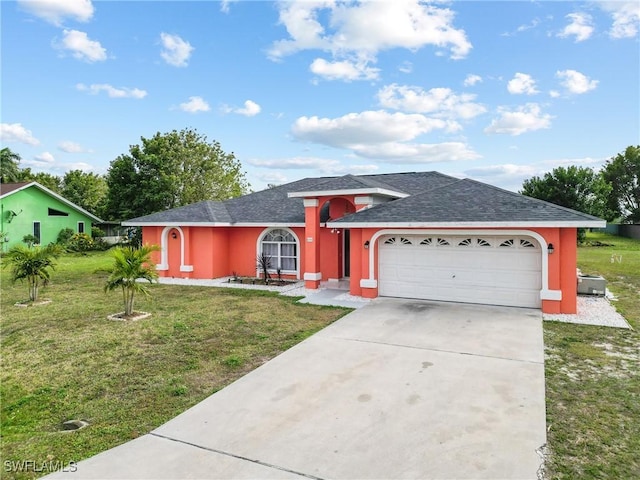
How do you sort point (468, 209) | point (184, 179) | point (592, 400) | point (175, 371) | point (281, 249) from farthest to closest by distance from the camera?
point (184, 179), point (281, 249), point (468, 209), point (175, 371), point (592, 400)

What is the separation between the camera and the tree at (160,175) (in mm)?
32250

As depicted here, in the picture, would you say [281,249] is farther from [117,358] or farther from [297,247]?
[117,358]

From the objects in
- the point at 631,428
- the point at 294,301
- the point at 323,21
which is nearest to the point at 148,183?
the point at 323,21

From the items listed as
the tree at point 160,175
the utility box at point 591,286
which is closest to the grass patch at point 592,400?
the utility box at point 591,286

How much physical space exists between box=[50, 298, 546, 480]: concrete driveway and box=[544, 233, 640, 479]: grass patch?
0.74ft

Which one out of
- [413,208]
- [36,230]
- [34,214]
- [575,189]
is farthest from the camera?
[575,189]

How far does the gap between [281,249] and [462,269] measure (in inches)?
325

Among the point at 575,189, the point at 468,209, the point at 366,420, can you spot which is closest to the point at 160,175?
the point at 468,209

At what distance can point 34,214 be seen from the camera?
2958 centimetres

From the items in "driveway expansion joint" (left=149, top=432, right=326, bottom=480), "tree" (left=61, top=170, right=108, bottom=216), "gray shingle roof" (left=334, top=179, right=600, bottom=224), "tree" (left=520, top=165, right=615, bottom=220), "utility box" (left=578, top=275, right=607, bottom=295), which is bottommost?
"driveway expansion joint" (left=149, top=432, right=326, bottom=480)

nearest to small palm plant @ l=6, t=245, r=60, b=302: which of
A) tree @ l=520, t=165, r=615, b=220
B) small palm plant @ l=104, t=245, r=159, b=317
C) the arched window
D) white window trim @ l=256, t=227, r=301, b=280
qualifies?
small palm plant @ l=104, t=245, r=159, b=317

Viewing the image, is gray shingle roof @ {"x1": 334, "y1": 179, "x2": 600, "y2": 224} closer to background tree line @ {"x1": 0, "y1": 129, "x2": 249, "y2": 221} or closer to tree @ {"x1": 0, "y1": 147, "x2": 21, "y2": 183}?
background tree line @ {"x1": 0, "y1": 129, "x2": 249, "y2": 221}

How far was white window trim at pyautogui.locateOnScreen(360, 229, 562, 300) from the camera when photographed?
10453 millimetres

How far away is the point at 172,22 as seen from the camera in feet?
48.8
